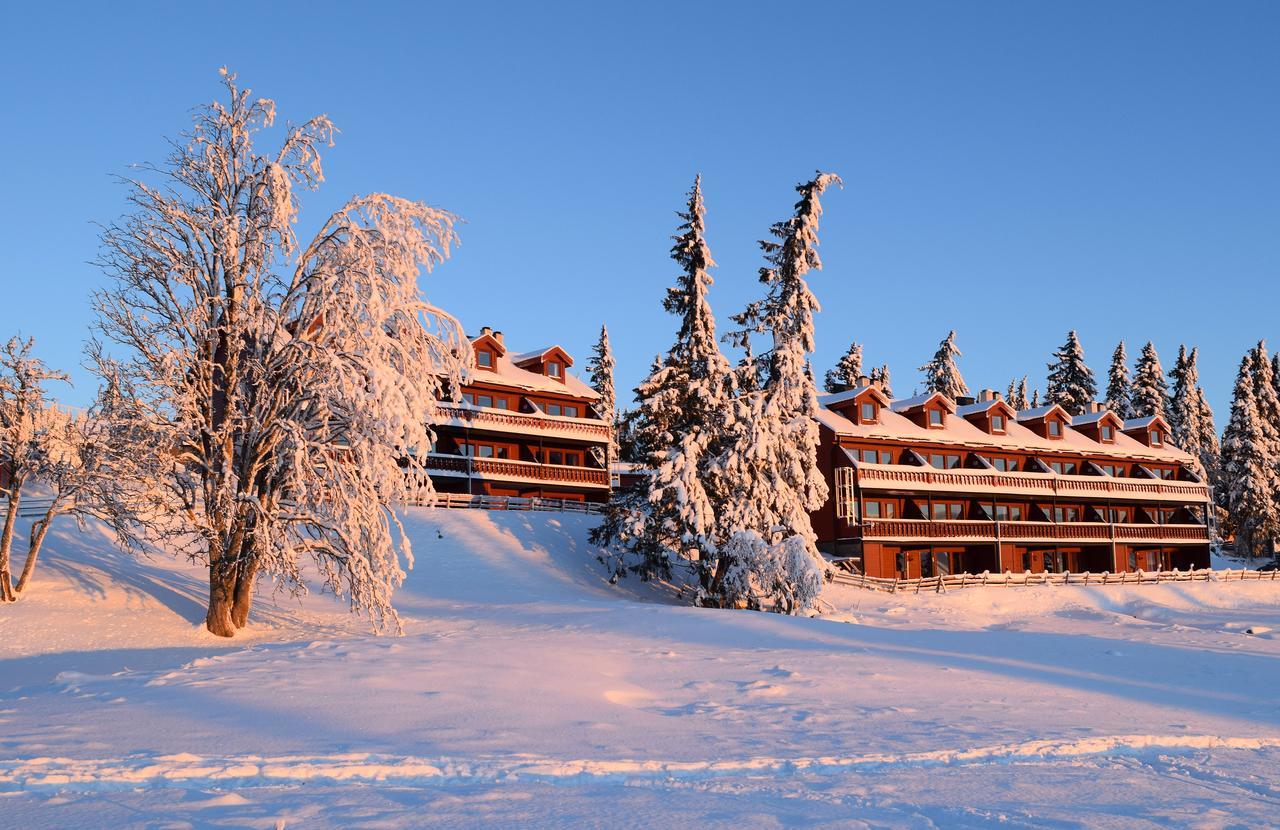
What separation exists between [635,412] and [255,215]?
21.9m

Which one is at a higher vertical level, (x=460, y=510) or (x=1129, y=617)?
(x=460, y=510)

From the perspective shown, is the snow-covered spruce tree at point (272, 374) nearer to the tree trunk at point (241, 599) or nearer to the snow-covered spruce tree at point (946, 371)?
the tree trunk at point (241, 599)

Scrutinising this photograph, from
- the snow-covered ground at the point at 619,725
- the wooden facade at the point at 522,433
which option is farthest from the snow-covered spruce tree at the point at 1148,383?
the snow-covered ground at the point at 619,725

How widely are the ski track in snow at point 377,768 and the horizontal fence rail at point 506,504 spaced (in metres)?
32.7

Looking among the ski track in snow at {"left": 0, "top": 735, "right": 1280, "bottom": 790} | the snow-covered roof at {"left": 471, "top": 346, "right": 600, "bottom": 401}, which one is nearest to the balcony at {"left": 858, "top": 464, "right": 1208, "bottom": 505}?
the snow-covered roof at {"left": 471, "top": 346, "right": 600, "bottom": 401}

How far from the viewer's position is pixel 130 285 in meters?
21.0

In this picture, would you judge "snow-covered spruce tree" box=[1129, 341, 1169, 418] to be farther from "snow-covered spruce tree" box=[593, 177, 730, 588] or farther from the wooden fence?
"snow-covered spruce tree" box=[593, 177, 730, 588]

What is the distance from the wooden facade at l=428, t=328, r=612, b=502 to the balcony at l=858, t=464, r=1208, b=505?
14189 mm

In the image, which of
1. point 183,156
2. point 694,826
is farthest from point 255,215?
point 694,826

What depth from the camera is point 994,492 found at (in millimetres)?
51250

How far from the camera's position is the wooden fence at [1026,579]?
42.9m

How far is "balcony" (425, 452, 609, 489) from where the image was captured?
4494 centimetres

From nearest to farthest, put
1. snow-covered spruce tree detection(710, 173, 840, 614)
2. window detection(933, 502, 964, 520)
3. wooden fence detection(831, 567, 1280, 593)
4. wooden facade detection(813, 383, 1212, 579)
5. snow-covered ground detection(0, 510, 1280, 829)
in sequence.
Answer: snow-covered ground detection(0, 510, 1280, 829) < snow-covered spruce tree detection(710, 173, 840, 614) < wooden fence detection(831, 567, 1280, 593) < wooden facade detection(813, 383, 1212, 579) < window detection(933, 502, 964, 520)

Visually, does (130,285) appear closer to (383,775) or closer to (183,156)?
(183,156)
